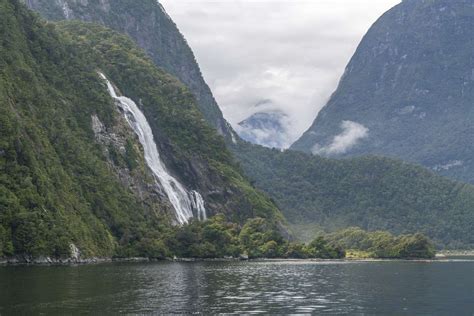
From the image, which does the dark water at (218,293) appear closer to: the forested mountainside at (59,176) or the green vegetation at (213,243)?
the forested mountainside at (59,176)

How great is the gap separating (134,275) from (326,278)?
28714mm

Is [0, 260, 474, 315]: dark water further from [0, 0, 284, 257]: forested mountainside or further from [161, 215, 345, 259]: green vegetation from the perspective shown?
[161, 215, 345, 259]: green vegetation

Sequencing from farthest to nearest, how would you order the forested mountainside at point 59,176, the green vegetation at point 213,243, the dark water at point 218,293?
1. the green vegetation at point 213,243
2. the forested mountainside at point 59,176
3. the dark water at point 218,293

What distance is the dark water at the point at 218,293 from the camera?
68.8 metres

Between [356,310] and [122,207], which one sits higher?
[122,207]

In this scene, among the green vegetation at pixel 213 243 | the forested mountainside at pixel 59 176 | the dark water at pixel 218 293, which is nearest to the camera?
the dark water at pixel 218 293

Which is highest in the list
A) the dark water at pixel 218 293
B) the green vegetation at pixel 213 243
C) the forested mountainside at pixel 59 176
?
the forested mountainside at pixel 59 176

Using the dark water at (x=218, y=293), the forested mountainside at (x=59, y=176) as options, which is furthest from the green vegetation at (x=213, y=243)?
the dark water at (x=218, y=293)

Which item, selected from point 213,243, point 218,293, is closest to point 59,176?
point 213,243

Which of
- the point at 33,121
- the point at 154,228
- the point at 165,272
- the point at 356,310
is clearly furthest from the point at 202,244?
the point at 356,310

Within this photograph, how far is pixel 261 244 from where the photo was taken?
653 feet

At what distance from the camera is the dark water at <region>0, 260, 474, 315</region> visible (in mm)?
68812

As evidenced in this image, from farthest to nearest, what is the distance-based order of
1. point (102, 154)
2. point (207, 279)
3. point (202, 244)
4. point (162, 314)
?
point (102, 154), point (202, 244), point (207, 279), point (162, 314)

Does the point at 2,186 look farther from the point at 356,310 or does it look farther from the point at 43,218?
the point at 356,310
